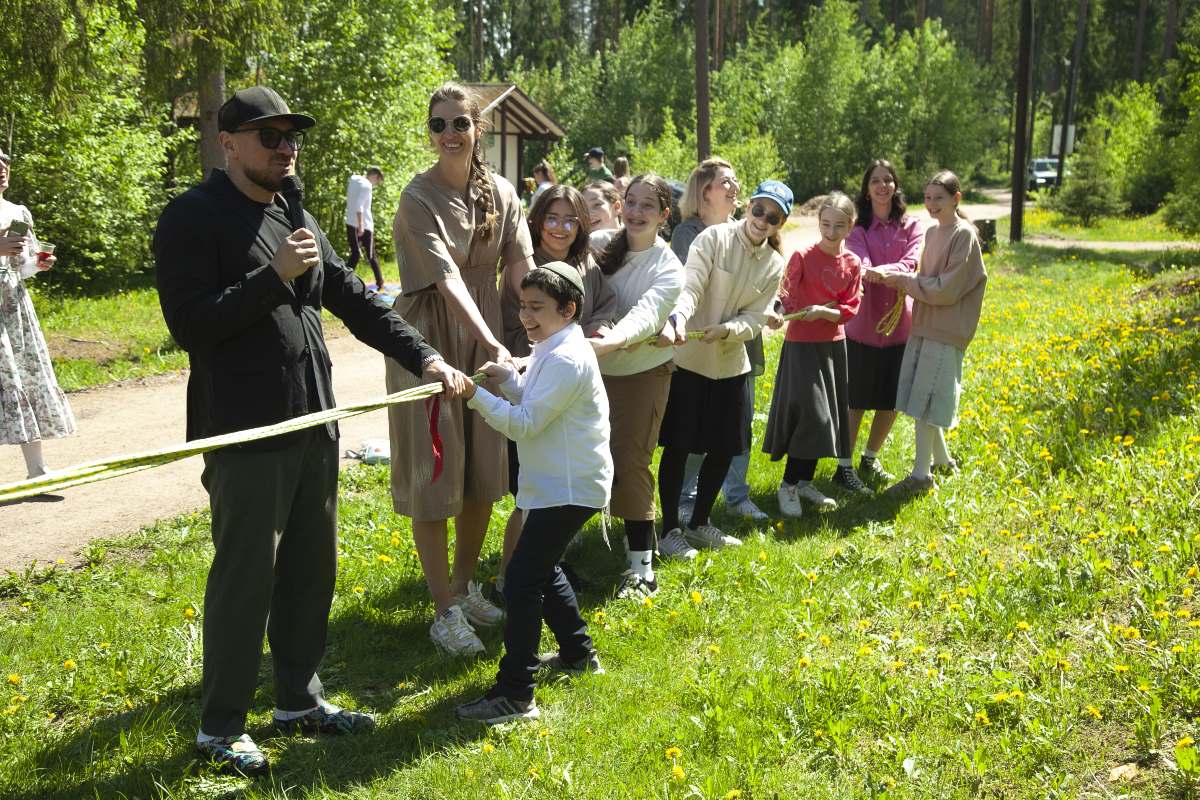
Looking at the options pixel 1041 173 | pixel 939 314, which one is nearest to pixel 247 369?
pixel 939 314

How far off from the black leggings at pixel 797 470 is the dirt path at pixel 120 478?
3.74 m

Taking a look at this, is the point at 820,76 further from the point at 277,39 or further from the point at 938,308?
the point at 938,308

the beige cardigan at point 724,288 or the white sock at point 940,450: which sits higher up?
the beige cardigan at point 724,288

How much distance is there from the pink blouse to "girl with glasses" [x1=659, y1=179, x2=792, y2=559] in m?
1.51

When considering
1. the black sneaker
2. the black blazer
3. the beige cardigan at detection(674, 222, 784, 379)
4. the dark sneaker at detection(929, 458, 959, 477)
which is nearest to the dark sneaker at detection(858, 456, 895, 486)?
the black sneaker

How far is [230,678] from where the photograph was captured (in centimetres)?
374

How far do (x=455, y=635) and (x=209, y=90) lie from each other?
989 centimetres

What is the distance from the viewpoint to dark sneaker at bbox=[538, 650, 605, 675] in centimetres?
454

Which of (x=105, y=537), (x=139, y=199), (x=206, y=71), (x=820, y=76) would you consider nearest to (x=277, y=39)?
(x=206, y=71)

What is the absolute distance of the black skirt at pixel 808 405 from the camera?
6.62 m

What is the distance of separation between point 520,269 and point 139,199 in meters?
13.7

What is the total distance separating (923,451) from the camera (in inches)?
274

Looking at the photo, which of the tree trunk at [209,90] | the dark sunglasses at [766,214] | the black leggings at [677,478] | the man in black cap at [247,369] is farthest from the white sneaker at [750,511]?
the tree trunk at [209,90]

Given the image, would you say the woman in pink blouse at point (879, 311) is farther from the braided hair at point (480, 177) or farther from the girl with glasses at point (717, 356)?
the braided hair at point (480, 177)
